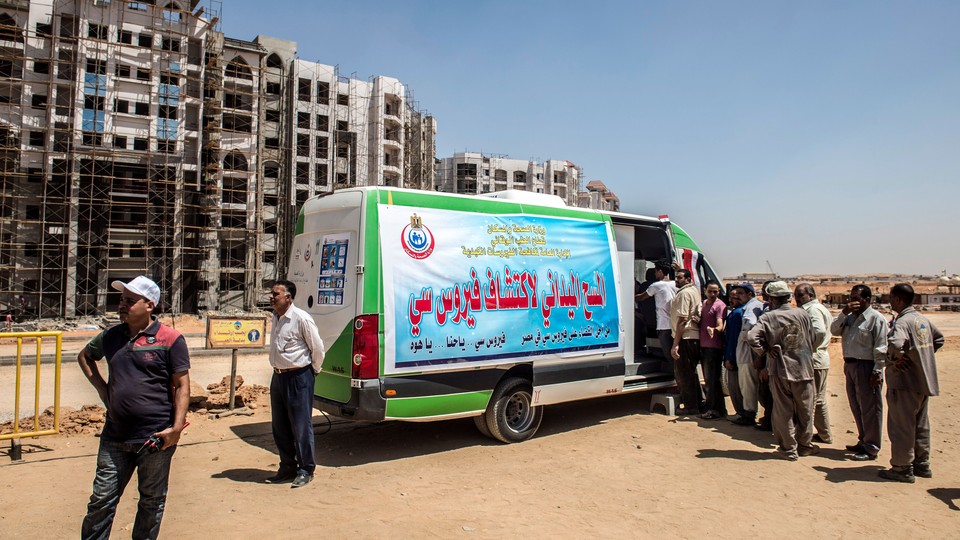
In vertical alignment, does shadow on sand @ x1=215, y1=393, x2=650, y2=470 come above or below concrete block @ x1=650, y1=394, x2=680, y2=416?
below

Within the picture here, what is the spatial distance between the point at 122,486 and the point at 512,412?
14.6ft

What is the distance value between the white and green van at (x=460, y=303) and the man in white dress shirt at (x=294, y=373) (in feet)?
1.53

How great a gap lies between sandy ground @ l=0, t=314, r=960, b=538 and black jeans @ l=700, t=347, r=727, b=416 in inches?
19.5

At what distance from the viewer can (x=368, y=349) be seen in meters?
5.94

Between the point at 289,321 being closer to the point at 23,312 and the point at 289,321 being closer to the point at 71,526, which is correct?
the point at 71,526

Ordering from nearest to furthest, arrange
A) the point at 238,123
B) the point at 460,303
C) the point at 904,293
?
1. the point at 904,293
2. the point at 460,303
3. the point at 238,123

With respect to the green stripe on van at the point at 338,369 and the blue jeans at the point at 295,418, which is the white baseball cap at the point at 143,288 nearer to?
the blue jeans at the point at 295,418

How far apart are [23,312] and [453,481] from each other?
40.4 metres

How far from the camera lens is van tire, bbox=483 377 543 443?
22.7 ft

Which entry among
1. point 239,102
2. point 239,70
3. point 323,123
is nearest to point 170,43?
point 239,70

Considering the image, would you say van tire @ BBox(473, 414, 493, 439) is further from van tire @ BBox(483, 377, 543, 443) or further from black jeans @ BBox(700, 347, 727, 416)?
black jeans @ BBox(700, 347, 727, 416)

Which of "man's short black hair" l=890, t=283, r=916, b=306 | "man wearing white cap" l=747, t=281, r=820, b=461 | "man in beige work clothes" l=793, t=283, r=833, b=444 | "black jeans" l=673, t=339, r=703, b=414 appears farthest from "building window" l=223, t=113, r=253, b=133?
"man's short black hair" l=890, t=283, r=916, b=306

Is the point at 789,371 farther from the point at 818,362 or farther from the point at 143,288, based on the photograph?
the point at 143,288

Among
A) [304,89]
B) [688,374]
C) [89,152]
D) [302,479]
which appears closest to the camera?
[302,479]
